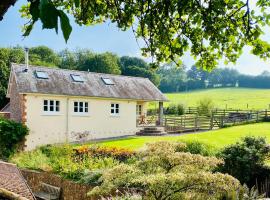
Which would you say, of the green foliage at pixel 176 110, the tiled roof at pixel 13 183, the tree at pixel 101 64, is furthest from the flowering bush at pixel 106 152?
the tree at pixel 101 64

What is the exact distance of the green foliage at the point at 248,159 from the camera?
14.1 meters

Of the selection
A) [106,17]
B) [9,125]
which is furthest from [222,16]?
[9,125]

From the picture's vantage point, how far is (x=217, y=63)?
241 inches

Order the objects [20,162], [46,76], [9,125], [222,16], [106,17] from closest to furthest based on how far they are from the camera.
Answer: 1. [222,16]
2. [106,17]
3. [20,162]
4. [9,125]
5. [46,76]

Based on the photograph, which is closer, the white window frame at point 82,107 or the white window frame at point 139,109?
the white window frame at point 82,107

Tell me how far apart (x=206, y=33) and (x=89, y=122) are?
92.1ft

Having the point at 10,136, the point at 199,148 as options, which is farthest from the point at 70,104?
the point at 199,148

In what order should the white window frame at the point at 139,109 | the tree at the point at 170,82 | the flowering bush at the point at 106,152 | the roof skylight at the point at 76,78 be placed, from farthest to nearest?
the tree at the point at 170,82, the white window frame at the point at 139,109, the roof skylight at the point at 76,78, the flowering bush at the point at 106,152

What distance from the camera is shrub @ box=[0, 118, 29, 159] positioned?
2606cm

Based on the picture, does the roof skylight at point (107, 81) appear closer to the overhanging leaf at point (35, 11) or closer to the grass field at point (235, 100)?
the grass field at point (235, 100)

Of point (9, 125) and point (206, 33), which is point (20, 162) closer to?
point (9, 125)

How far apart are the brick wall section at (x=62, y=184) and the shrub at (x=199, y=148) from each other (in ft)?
17.7

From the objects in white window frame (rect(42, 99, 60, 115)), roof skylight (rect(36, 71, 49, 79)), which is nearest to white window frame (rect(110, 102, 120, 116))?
white window frame (rect(42, 99, 60, 115))

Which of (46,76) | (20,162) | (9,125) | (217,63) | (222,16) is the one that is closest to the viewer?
(222,16)
